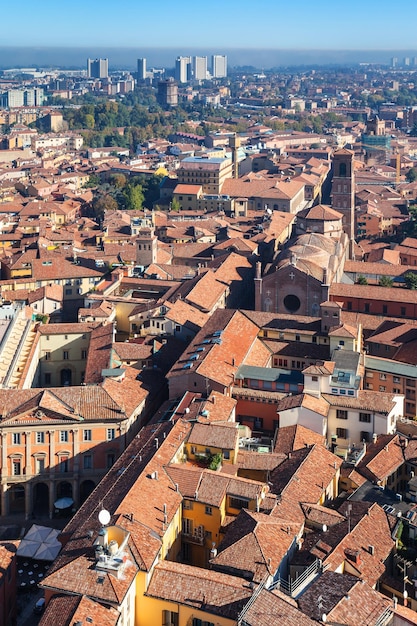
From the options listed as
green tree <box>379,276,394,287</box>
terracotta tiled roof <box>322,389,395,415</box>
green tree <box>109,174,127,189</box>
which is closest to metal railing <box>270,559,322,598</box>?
terracotta tiled roof <box>322,389,395,415</box>

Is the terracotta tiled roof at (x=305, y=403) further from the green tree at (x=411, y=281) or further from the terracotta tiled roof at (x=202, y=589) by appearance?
the green tree at (x=411, y=281)

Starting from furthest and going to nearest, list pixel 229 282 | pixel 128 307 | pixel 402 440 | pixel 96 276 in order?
pixel 96 276, pixel 229 282, pixel 128 307, pixel 402 440

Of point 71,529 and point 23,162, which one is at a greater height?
point 23,162

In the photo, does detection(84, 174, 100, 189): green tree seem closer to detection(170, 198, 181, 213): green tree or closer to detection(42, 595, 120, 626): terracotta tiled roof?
detection(170, 198, 181, 213): green tree

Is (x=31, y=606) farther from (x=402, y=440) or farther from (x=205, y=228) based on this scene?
(x=205, y=228)

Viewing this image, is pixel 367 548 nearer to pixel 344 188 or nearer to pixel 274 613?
pixel 274 613

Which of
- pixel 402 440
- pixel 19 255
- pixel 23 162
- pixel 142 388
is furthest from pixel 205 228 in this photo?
pixel 23 162
